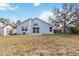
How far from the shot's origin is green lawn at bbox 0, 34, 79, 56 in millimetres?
3342

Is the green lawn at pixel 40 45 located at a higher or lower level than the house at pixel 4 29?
lower

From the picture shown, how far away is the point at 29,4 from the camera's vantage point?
11.1 feet

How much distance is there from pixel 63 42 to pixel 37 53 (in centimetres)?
38

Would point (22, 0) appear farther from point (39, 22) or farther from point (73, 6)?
point (73, 6)

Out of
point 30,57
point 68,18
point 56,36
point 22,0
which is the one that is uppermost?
point 22,0

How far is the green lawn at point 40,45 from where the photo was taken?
11.0 feet

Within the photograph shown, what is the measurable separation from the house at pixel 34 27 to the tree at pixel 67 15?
0.57 ft

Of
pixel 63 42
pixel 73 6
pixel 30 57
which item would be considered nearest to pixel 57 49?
pixel 63 42

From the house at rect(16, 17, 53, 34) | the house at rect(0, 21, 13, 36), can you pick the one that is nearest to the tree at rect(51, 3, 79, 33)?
the house at rect(16, 17, 53, 34)

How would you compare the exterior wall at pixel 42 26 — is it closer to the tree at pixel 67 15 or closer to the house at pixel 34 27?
the house at pixel 34 27

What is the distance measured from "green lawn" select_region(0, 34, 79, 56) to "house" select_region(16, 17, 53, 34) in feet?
0.22

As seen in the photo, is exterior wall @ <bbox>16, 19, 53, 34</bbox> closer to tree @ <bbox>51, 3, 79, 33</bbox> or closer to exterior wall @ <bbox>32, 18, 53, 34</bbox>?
exterior wall @ <bbox>32, 18, 53, 34</bbox>

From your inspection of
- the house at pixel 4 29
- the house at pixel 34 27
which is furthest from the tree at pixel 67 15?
the house at pixel 4 29

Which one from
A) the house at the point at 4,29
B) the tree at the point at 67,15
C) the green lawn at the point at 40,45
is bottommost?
the green lawn at the point at 40,45
